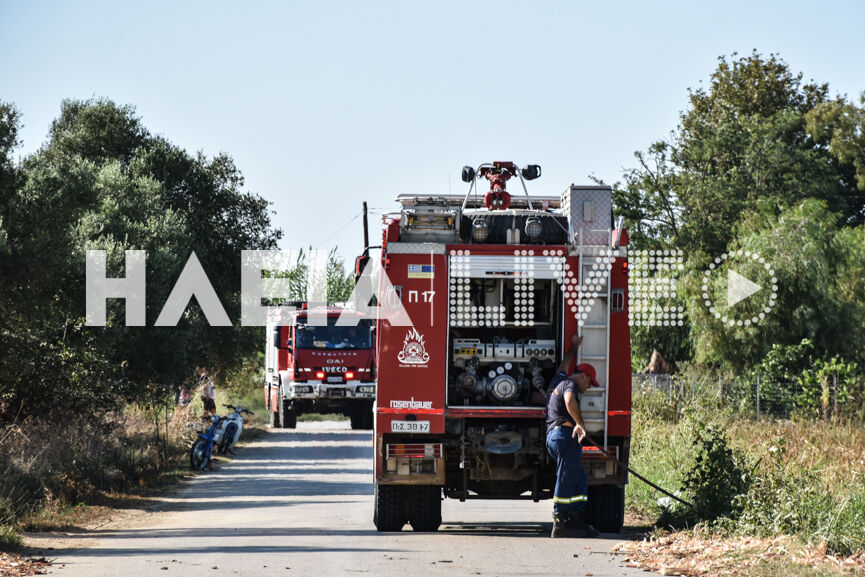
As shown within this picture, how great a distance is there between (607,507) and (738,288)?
21.3 metres

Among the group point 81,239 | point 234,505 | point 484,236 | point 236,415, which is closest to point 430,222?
point 484,236

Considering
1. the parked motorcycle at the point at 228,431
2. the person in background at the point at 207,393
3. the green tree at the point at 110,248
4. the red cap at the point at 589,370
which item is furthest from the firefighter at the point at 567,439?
the person in background at the point at 207,393

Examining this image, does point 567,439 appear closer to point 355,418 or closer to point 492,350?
point 492,350

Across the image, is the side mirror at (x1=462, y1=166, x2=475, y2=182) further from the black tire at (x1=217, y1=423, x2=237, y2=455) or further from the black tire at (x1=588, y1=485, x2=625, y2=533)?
the black tire at (x1=217, y1=423, x2=237, y2=455)

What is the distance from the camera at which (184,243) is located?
1162 inches

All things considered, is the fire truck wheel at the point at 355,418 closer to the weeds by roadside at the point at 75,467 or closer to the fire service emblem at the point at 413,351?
the weeds by roadside at the point at 75,467

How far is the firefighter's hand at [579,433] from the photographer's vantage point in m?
12.0

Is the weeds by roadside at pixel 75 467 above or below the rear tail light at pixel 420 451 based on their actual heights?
below

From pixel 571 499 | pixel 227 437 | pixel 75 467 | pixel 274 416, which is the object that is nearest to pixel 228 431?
pixel 227 437

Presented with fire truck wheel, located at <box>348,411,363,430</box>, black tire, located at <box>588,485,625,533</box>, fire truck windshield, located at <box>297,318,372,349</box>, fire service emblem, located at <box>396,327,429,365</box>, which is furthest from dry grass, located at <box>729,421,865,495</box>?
fire truck wheel, located at <box>348,411,363,430</box>

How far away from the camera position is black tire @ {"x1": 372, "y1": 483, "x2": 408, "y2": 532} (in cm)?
1316

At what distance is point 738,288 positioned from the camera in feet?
109

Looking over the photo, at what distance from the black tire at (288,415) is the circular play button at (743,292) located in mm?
11668

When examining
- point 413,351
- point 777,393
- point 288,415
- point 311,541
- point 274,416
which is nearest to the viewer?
point 311,541
